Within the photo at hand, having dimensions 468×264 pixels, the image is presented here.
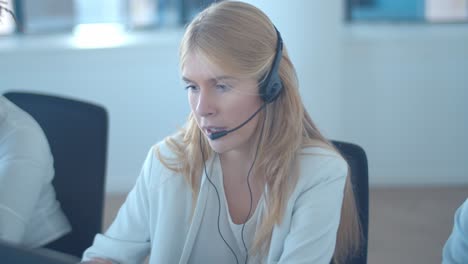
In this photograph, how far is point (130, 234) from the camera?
4.37 feet

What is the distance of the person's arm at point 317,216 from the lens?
1226 millimetres

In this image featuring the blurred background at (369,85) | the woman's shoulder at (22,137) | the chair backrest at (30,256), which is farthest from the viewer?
the blurred background at (369,85)

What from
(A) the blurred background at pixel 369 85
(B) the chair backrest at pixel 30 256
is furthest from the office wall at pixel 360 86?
(B) the chair backrest at pixel 30 256

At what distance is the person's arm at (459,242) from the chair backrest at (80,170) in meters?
0.78

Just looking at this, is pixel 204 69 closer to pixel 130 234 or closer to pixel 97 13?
pixel 130 234

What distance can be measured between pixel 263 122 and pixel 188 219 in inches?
9.7

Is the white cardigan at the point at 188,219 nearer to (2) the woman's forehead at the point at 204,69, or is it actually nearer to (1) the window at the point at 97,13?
(2) the woman's forehead at the point at 204,69

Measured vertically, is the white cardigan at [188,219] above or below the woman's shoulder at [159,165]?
below

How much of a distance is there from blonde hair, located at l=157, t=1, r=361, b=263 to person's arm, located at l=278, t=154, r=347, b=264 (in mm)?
35

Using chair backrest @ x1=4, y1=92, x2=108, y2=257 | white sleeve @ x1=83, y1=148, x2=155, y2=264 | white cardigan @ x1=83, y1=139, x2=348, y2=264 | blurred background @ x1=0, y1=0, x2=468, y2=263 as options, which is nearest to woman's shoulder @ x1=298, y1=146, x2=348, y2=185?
white cardigan @ x1=83, y1=139, x2=348, y2=264

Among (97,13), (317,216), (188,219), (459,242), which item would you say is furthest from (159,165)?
(97,13)

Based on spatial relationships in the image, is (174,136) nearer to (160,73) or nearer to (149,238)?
(149,238)

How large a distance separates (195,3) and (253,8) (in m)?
2.84

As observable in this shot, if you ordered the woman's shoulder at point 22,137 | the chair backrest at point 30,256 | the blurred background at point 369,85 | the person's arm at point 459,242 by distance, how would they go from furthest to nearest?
1. the blurred background at point 369,85
2. the woman's shoulder at point 22,137
3. the person's arm at point 459,242
4. the chair backrest at point 30,256
